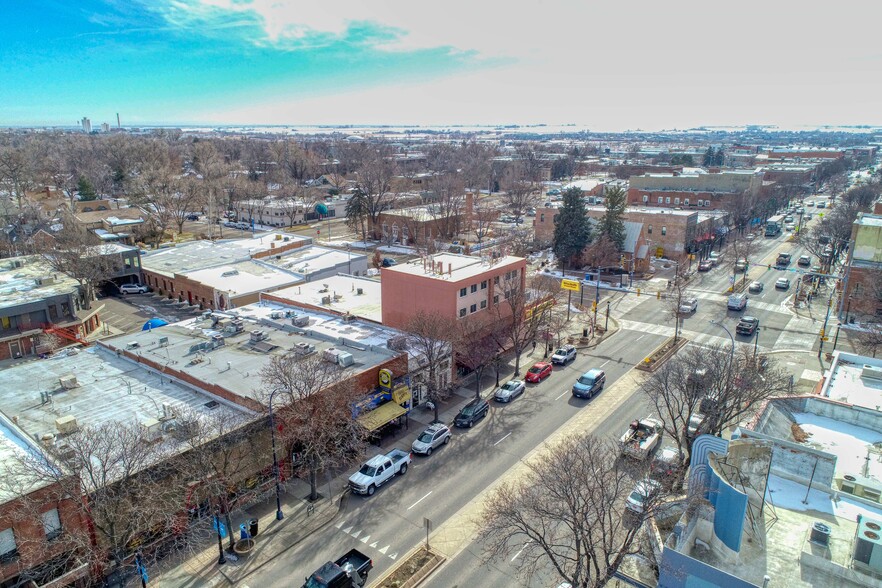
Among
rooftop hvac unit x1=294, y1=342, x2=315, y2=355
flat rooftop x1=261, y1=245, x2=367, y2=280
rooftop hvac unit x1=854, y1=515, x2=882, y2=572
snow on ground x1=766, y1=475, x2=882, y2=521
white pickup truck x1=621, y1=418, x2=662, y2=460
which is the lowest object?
white pickup truck x1=621, y1=418, x2=662, y2=460

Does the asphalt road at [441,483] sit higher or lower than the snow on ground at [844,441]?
Result: lower

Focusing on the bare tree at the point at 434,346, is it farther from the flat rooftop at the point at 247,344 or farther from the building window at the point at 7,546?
the building window at the point at 7,546

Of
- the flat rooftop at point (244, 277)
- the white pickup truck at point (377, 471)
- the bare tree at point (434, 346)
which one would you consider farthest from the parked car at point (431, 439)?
the flat rooftop at point (244, 277)

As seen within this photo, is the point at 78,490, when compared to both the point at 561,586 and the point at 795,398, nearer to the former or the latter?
the point at 561,586

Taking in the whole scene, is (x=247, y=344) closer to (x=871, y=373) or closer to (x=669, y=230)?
(x=871, y=373)

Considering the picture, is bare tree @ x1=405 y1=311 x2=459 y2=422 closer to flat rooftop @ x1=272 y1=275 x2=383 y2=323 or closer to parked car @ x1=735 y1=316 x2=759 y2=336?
flat rooftop @ x1=272 y1=275 x2=383 y2=323

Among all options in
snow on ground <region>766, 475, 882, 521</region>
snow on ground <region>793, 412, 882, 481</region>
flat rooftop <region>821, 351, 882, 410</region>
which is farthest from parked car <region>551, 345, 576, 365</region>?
snow on ground <region>766, 475, 882, 521</region>
